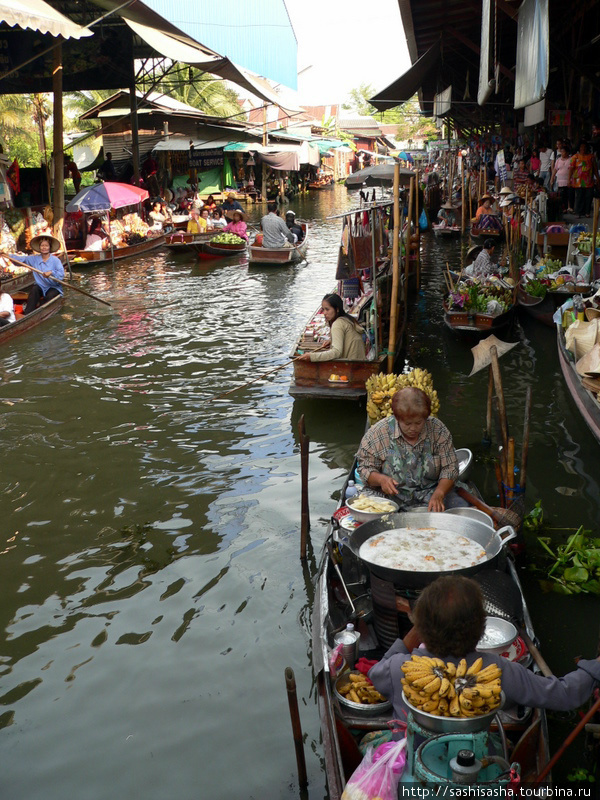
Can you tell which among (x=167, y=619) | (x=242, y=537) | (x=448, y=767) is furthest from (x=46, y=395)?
(x=448, y=767)

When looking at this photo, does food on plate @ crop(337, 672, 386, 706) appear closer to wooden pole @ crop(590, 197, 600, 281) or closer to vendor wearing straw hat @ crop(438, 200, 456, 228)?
wooden pole @ crop(590, 197, 600, 281)

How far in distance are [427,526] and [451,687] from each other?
5.94ft

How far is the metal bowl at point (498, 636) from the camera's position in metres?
3.27

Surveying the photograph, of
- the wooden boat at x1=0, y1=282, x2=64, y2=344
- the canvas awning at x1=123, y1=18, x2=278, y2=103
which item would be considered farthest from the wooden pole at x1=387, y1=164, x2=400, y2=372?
the canvas awning at x1=123, y1=18, x2=278, y2=103

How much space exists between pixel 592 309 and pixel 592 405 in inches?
60.7

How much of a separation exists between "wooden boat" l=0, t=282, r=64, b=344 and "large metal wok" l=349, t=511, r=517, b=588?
8398mm

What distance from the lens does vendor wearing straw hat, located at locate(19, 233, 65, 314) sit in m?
12.2

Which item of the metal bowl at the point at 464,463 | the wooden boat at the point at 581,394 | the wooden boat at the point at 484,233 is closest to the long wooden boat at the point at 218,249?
the wooden boat at the point at 484,233

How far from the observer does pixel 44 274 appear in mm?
12109

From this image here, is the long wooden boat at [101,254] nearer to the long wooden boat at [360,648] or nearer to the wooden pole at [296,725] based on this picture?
the long wooden boat at [360,648]

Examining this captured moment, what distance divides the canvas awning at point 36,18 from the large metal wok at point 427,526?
8.99m

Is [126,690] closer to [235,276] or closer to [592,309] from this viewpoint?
[592,309]

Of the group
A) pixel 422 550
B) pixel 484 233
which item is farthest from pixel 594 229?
pixel 484 233

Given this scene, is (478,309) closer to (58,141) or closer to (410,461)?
(410,461)
